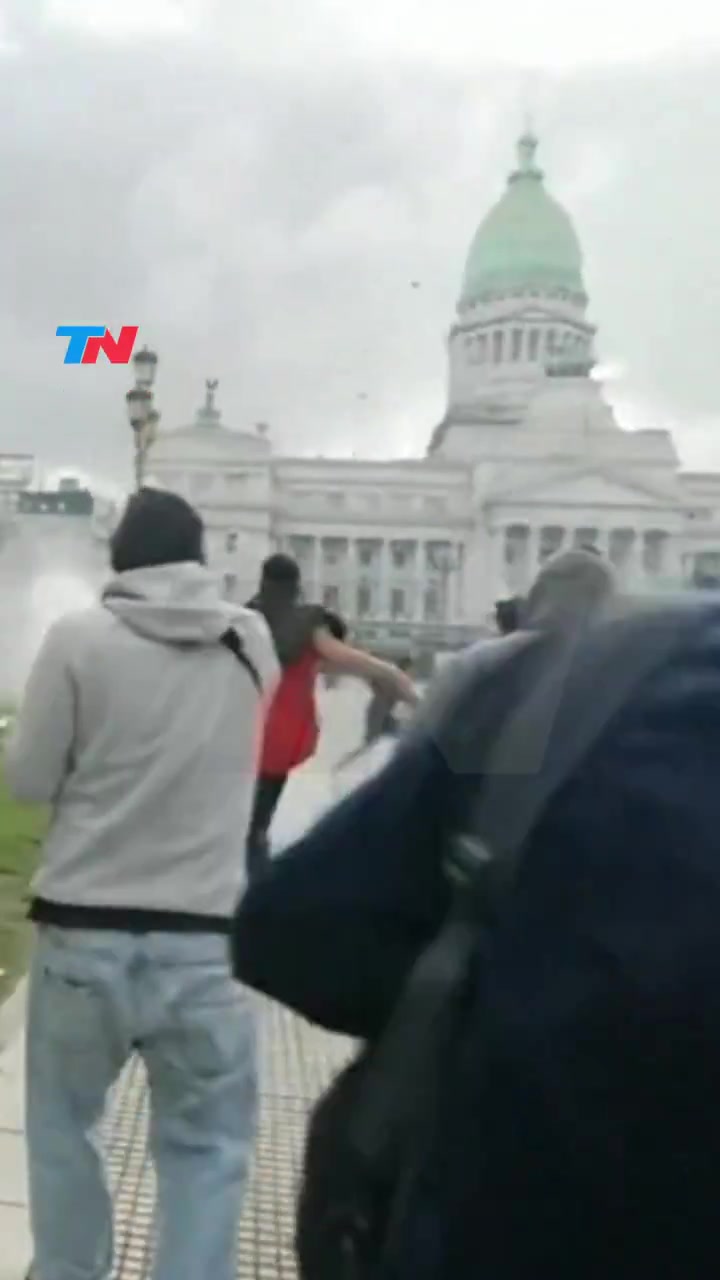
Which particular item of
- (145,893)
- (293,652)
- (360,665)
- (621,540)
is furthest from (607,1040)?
(621,540)

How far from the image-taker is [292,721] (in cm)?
623

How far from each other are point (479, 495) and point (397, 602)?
8502mm

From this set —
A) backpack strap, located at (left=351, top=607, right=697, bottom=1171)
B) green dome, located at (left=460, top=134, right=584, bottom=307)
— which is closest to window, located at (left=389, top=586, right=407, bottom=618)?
green dome, located at (left=460, top=134, right=584, bottom=307)

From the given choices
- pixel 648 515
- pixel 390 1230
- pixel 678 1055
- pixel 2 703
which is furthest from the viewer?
pixel 648 515

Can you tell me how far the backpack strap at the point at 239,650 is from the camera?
10.9 ft

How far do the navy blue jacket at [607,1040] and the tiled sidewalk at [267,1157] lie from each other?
7.76ft

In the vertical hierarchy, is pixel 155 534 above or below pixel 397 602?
above

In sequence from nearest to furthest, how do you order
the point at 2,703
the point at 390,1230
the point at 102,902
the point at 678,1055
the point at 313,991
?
the point at 678,1055
the point at 390,1230
the point at 313,991
the point at 102,902
the point at 2,703

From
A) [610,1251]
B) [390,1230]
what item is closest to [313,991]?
[390,1230]

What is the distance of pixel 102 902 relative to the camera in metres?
3.20

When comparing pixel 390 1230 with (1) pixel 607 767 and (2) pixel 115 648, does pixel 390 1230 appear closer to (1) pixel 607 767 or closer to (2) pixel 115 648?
(1) pixel 607 767

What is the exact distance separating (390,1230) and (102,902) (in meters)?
1.87

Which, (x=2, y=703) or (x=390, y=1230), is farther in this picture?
(x=2, y=703)

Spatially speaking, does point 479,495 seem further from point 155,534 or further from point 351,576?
point 155,534
